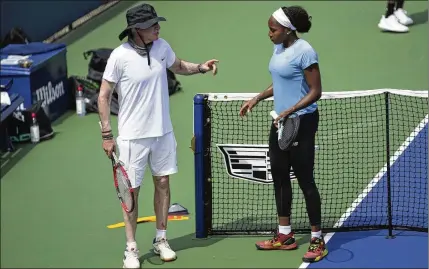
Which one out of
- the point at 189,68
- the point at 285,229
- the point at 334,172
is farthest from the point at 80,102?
the point at 285,229

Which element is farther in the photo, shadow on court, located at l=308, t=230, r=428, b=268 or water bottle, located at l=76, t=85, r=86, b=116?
water bottle, located at l=76, t=85, r=86, b=116

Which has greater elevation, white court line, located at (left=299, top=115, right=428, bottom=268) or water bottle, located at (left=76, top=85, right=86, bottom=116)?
water bottle, located at (left=76, top=85, right=86, bottom=116)

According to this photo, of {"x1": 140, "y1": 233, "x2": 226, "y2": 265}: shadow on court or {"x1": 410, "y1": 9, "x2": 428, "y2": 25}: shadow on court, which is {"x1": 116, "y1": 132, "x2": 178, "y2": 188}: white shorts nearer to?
{"x1": 140, "y1": 233, "x2": 226, "y2": 265}: shadow on court

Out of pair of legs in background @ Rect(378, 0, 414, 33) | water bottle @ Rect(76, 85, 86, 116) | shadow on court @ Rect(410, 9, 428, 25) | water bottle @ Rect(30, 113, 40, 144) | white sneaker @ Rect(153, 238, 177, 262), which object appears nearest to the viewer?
white sneaker @ Rect(153, 238, 177, 262)

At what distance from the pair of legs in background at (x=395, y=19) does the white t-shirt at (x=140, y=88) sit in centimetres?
707

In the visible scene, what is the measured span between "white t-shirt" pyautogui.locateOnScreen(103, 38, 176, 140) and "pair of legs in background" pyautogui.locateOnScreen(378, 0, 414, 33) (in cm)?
707

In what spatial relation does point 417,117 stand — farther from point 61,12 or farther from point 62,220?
point 61,12

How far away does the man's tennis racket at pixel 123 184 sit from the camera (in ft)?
20.8

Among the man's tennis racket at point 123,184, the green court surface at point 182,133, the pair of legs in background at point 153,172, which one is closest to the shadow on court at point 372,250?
the green court surface at point 182,133

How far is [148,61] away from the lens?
6.26 meters

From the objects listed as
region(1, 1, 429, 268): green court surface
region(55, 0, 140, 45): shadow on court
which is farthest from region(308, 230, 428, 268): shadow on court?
region(55, 0, 140, 45): shadow on court

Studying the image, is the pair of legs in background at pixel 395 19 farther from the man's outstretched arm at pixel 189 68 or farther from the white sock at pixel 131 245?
the white sock at pixel 131 245

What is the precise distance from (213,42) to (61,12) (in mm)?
2536

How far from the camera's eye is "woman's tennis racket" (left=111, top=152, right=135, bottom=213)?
6.33 meters
